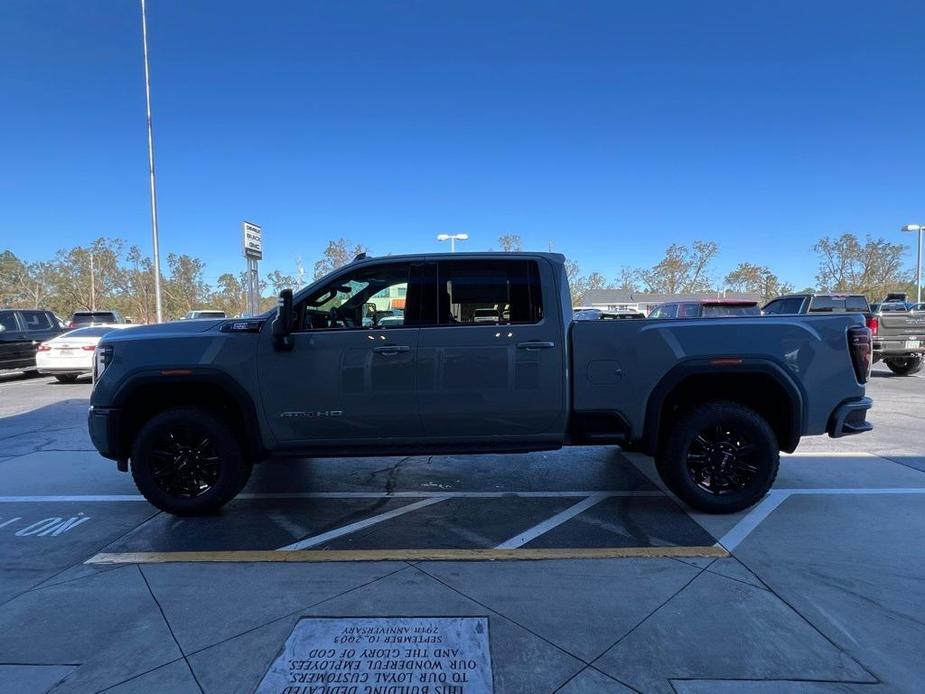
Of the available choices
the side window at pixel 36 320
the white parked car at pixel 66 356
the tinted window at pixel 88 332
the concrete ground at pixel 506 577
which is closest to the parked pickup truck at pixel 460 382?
the concrete ground at pixel 506 577

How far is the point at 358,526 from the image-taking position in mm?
4367

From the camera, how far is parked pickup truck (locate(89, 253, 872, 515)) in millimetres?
4262

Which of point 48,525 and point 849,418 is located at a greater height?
point 849,418

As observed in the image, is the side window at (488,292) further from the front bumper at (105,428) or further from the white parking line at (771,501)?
the front bumper at (105,428)

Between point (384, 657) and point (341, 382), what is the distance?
83.2 inches

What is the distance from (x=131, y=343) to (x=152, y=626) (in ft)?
7.39

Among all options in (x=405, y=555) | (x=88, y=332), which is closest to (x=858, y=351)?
(x=405, y=555)

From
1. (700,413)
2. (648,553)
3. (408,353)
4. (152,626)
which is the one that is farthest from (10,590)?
(700,413)

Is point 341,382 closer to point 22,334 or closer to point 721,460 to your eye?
point 721,460

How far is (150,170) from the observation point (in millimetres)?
20688

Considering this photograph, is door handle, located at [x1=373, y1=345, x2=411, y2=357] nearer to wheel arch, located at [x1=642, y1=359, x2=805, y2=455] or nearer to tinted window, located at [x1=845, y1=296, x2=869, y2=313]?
wheel arch, located at [x1=642, y1=359, x2=805, y2=455]

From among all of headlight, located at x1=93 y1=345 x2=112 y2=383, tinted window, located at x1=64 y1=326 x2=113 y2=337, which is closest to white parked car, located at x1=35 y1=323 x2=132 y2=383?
tinted window, located at x1=64 y1=326 x2=113 y2=337

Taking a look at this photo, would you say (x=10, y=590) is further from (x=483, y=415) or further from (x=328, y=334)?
(x=483, y=415)

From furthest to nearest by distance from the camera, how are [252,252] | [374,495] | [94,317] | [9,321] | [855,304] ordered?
[94,317] → [855,304] → [9,321] → [252,252] → [374,495]
